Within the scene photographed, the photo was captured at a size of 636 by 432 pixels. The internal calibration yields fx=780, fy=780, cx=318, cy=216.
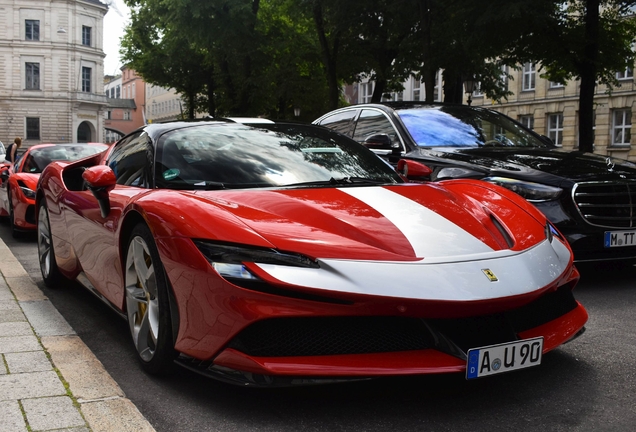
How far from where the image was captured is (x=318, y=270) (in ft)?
9.95

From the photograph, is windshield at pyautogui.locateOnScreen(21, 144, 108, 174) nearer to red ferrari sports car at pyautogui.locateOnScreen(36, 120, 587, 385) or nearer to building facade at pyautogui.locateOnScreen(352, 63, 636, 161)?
red ferrari sports car at pyautogui.locateOnScreen(36, 120, 587, 385)

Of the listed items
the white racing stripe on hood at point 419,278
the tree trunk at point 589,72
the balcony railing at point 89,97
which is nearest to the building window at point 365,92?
the balcony railing at point 89,97

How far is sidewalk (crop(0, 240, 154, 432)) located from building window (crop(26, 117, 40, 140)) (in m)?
82.2

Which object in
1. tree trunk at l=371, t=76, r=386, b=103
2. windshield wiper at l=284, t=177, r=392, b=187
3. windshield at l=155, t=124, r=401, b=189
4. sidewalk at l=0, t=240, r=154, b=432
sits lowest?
sidewalk at l=0, t=240, r=154, b=432

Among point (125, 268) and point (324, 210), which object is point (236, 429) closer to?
point (324, 210)

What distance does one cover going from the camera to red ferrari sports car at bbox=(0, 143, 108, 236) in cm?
1016

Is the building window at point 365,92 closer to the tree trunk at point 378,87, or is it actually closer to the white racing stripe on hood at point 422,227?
the tree trunk at point 378,87

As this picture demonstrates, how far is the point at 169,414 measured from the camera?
3.24 meters

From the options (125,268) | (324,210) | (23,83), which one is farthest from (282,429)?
(23,83)

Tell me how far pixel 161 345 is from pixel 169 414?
415 millimetres

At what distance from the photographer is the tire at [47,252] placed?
6.20m

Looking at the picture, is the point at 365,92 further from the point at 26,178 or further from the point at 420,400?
the point at 420,400

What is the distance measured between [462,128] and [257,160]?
404 cm

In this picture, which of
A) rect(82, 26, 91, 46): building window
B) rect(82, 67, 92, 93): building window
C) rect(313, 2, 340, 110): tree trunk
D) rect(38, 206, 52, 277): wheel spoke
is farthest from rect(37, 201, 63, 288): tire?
rect(82, 67, 92, 93): building window
